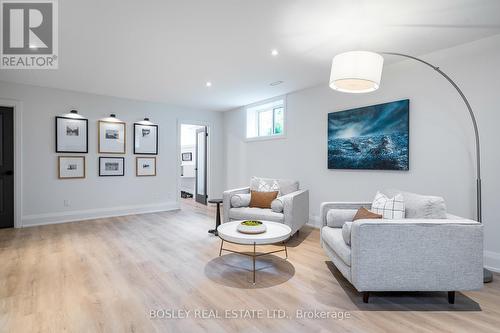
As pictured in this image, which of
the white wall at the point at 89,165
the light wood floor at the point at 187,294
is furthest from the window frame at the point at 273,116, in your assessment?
the light wood floor at the point at 187,294

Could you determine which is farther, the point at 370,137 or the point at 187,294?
the point at 370,137

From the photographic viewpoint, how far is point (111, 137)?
5.53 meters

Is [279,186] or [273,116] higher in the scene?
[273,116]

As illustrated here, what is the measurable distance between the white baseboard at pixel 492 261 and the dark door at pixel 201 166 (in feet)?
18.4

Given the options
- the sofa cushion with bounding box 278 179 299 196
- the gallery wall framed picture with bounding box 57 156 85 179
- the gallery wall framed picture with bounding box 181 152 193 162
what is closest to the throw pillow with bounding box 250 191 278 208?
the sofa cushion with bounding box 278 179 299 196

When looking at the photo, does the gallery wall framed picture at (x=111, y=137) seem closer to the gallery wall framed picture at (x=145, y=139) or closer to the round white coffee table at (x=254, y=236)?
the gallery wall framed picture at (x=145, y=139)

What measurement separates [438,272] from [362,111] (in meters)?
2.51

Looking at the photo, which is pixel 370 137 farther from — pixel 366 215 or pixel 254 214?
pixel 254 214

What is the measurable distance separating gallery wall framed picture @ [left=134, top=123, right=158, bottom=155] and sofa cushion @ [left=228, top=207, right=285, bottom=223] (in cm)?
289

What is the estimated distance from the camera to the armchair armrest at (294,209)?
143 inches

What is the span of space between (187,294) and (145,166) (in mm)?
4153

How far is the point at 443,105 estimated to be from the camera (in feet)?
10.7

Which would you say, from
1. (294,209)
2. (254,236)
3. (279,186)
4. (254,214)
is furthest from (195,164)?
(254,236)

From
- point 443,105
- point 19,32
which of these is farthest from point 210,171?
point 443,105
